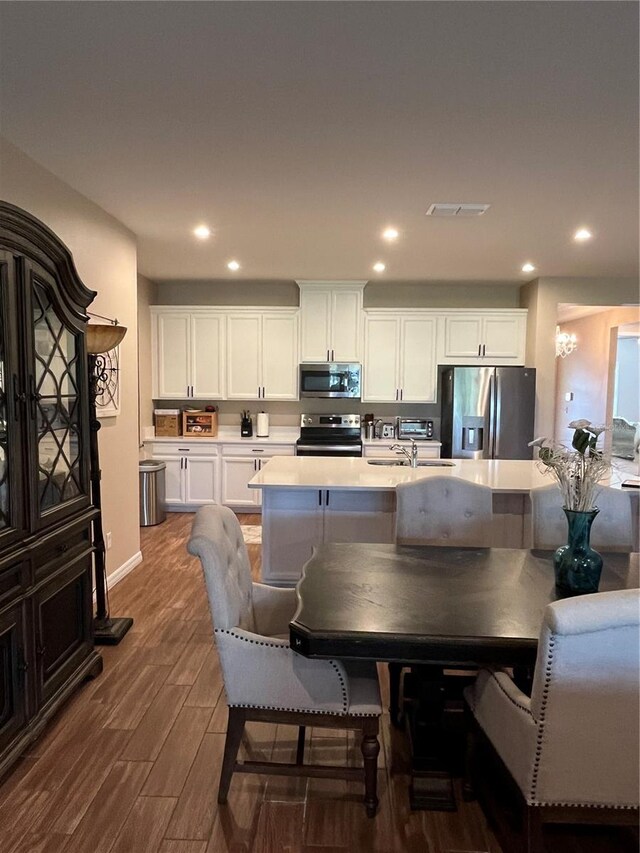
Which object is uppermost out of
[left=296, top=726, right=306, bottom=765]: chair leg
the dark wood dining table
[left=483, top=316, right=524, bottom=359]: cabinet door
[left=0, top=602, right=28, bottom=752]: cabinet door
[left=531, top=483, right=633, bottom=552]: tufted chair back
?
[left=483, top=316, right=524, bottom=359]: cabinet door

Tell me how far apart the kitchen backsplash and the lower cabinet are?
110 inches

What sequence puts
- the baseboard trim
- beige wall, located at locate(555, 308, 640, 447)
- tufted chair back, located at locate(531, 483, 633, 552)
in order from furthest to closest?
beige wall, located at locate(555, 308, 640, 447), the baseboard trim, tufted chair back, located at locate(531, 483, 633, 552)

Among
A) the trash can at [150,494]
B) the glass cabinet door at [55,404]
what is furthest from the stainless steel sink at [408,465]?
the trash can at [150,494]

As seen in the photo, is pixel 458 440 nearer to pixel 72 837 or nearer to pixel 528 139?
pixel 528 139

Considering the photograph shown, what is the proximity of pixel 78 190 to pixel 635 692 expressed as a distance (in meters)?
3.59

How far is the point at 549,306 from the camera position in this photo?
18.6 feet

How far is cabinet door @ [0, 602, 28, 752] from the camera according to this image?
2029 millimetres

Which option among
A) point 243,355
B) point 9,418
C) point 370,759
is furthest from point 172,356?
point 370,759

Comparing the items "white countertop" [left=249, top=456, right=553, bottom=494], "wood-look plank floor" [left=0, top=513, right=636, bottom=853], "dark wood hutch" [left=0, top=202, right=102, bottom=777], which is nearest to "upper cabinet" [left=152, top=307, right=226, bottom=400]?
"white countertop" [left=249, top=456, right=553, bottom=494]

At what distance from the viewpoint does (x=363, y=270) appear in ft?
17.9

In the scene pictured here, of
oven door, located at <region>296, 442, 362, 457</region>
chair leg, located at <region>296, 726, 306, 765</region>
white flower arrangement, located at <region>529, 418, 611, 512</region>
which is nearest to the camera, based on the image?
white flower arrangement, located at <region>529, 418, 611, 512</region>

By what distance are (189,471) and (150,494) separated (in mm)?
546

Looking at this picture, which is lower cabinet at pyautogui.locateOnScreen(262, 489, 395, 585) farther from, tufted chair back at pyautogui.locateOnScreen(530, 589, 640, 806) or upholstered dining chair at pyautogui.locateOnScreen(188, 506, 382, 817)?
tufted chair back at pyautogui.locateOnScreen(530, 589, 640, 806)

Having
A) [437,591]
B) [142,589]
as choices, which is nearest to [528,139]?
[437,591]
